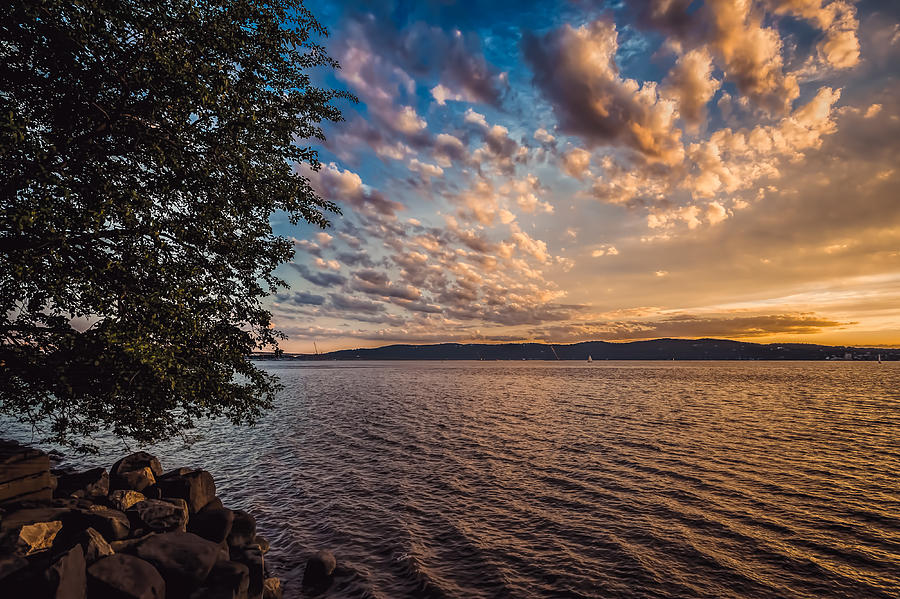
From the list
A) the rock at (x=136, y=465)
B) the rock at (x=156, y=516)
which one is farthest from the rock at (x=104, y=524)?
the rock at (x=136, y=465)

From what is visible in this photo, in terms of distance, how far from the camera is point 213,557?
37.8 ft

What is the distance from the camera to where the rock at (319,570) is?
14.6 metres

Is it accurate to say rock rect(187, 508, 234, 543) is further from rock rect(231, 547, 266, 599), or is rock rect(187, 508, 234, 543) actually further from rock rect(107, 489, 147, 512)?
rock rect(107, 489, 147, 512)

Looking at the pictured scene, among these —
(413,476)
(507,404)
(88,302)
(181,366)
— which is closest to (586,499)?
(413,476)

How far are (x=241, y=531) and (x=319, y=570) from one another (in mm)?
3865

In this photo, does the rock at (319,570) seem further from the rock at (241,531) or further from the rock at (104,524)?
the rock at (104,524)

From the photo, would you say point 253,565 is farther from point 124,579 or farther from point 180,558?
point 124,579

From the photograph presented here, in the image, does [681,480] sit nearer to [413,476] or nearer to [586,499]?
[586,499]

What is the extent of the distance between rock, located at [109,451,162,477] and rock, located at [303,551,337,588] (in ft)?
28.7

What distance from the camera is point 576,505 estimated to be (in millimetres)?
21250

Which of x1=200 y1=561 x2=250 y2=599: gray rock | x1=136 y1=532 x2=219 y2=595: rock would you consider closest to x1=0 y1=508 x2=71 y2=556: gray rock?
x1=136 y1=532 x2=219 y2=595: rock

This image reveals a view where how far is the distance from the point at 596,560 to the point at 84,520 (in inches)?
723

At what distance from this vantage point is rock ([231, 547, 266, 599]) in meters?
12.7

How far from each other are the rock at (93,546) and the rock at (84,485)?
16.8 ft
